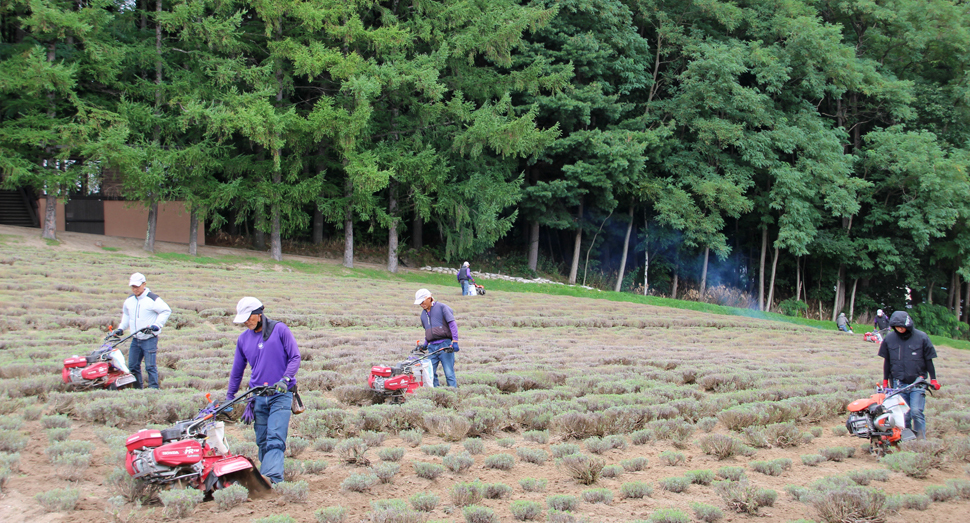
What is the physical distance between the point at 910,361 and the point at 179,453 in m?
8.77

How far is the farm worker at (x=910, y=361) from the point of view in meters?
8.91

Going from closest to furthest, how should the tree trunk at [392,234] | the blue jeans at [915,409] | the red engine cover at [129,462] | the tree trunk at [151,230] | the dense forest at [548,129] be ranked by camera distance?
1. the red engine cover at [129,462]
2. the blue jeans at [915,409]
3. the dense forest at [548,129]
4. the tree trunk at [151,230]
5. the tree trunk at [392,234]

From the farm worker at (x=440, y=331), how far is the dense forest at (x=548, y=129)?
696 inches

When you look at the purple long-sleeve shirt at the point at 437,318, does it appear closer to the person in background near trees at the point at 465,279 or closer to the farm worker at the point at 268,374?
the farm worker at the point at 268,374

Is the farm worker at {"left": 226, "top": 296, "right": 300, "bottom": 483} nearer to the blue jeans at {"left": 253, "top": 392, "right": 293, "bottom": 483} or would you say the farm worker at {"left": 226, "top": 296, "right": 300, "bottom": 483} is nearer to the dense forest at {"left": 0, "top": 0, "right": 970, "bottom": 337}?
the blue jeans at {"left": 253, "top": 392, "right": 293, "bottom": 483}

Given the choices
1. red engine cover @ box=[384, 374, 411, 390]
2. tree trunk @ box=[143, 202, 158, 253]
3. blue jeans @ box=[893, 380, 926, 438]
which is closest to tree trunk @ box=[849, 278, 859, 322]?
blue jeans @ box=[893, 380, 926, 438]

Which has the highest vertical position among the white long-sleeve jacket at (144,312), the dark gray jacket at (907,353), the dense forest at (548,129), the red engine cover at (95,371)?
the dense forest at (548,129)

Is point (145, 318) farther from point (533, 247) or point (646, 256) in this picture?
point (646, 256)

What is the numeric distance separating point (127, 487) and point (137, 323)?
168 inches

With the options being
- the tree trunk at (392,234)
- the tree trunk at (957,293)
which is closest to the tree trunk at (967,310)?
the tree trunk at (957,293)

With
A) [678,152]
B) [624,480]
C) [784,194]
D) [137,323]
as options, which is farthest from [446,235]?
[624,480]

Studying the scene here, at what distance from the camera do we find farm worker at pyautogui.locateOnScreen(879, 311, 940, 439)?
8906 millimetres

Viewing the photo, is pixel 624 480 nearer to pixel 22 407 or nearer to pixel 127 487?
pixel 127 487

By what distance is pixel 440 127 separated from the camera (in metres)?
31.8
